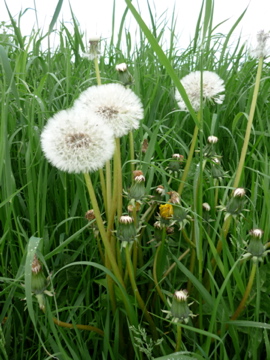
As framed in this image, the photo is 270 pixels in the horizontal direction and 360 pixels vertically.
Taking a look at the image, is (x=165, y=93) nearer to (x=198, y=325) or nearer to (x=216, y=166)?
(x=216, y=166)

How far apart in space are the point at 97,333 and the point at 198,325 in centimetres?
27

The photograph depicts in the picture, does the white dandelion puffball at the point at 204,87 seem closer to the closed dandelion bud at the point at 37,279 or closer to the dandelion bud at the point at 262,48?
the dandelion bud at the point at 262,48

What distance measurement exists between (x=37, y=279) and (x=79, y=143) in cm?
31

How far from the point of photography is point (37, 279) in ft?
2.99


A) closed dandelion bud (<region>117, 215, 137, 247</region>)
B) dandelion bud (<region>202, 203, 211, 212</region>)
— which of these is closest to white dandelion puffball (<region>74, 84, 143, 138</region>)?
closed dandelion bud (<region>117, 215, 137, 247</region>)

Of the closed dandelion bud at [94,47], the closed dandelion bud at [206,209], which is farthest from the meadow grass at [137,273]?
the closed dandelion bud at [94,47]

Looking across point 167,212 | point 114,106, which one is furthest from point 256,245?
point 114,106

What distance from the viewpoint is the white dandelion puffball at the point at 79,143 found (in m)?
0.88

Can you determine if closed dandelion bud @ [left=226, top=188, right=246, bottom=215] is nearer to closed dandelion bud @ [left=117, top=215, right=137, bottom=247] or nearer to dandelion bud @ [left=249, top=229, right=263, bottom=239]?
dandelion bud @ [left=249, top=229, right=263, bottom=239]

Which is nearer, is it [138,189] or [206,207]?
[138,189]

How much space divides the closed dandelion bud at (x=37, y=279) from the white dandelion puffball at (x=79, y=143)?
218mm

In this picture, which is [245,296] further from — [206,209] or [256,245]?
[206,209]

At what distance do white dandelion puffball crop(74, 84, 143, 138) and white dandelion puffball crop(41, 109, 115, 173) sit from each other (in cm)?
6

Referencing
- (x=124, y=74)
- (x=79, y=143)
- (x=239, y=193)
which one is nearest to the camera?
(x=79, y=143)
